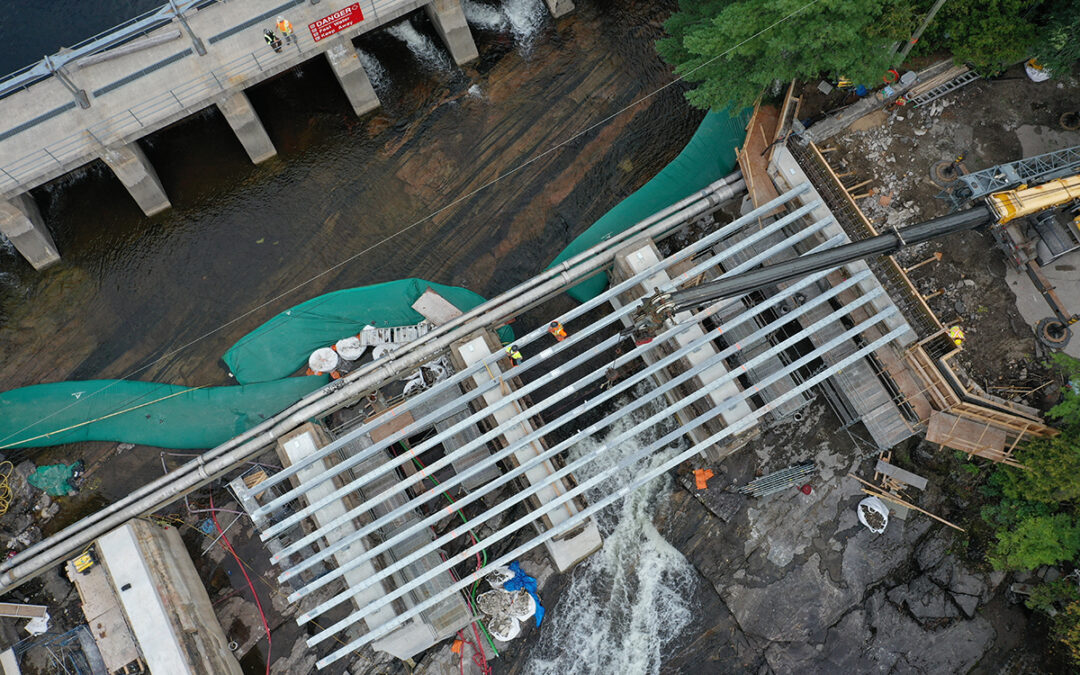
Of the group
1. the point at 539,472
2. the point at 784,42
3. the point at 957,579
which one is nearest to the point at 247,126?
the point at 539,472

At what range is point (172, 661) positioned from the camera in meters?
25.1

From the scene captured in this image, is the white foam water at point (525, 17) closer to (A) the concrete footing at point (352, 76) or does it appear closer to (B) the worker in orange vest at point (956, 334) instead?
(A) the concrete footing at point (352, 76)

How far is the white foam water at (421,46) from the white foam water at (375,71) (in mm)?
1897

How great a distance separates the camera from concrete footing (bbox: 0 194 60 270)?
29.9 m

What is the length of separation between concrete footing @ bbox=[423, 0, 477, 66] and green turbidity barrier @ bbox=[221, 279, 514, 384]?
1290 centimetres

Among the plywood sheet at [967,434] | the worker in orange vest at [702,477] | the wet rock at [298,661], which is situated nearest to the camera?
the plywood sheet at [967,434]

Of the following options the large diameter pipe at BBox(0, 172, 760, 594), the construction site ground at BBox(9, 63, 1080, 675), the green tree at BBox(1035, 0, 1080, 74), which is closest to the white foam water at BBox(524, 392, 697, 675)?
the construction site ground at BBox(9, 63, 1080, 675)

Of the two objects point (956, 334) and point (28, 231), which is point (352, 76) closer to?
point (28, 231)

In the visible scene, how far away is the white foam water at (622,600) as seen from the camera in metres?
28.5

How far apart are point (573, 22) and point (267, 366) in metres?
24.4

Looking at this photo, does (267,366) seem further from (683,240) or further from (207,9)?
(683,240)

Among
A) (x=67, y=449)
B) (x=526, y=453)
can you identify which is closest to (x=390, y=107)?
(x=526, y=453)

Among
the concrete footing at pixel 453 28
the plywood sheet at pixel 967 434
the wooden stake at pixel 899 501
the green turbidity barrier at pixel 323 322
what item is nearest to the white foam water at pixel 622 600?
the wooden stake at pixel 899 501

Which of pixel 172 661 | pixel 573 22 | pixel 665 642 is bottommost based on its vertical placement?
pixel 665 642
